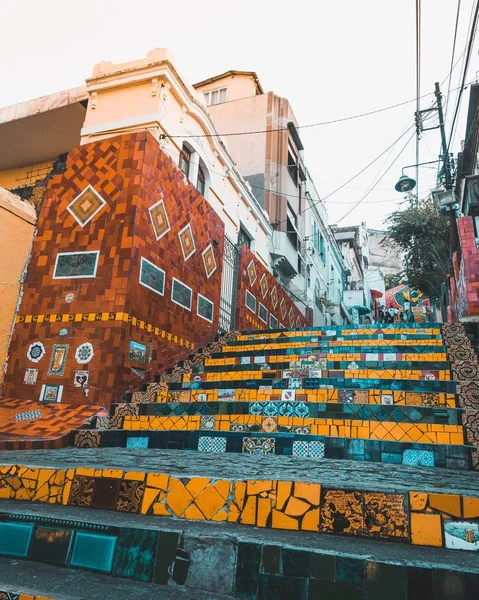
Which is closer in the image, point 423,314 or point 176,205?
point 176,205

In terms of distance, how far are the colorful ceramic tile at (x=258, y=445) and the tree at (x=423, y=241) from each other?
15.9m

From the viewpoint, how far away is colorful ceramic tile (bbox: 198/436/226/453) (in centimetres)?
381

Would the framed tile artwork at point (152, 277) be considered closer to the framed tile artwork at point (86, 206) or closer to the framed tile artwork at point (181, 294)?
the framed tile artwork at point (181, 294)

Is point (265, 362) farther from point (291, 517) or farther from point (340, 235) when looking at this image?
point (340, 235)

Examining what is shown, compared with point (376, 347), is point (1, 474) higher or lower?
lower

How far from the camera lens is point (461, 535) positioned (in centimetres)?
142

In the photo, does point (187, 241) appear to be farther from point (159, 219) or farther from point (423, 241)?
point (423, 241)

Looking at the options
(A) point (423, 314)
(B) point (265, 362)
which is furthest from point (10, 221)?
(A) point (423, 314)

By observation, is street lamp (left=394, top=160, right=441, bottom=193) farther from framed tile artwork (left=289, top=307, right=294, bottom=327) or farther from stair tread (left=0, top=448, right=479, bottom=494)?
stair tread (left=0, top=448, right=479, bottom=494)

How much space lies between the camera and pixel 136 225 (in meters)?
6.50

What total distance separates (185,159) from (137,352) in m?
5.58

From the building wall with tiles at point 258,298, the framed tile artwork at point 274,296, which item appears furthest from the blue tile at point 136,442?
the framed tile artwork at point 274,296

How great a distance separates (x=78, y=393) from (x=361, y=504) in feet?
15.9

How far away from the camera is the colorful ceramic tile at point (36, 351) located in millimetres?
6059
